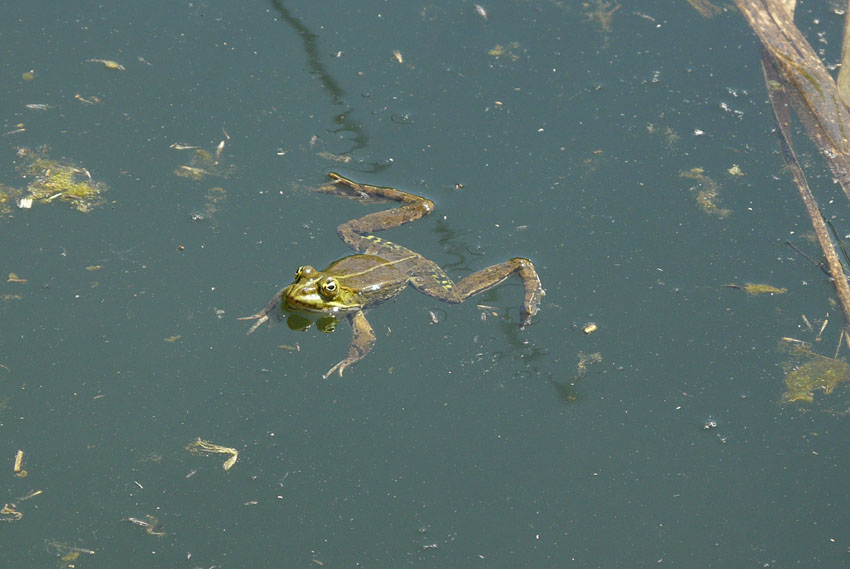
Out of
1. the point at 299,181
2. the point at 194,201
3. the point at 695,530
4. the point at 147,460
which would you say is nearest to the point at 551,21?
the point at 299,181

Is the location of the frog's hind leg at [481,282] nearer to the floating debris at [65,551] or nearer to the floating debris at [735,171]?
the floating debris at [735,171]

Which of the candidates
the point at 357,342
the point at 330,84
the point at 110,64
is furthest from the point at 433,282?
the point at 110,64

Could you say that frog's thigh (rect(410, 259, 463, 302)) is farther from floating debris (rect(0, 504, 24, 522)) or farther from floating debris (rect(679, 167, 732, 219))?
floating debris (rect(0, 504, 24, 522))

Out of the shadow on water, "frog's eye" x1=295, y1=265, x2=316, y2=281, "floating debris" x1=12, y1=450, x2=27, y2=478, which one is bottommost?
"floating debris" x1=12, y1=450, x2=27, y2=478

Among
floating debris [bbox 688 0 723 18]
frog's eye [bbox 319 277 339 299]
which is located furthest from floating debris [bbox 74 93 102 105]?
floating debris [bbox 688 0 723 18]

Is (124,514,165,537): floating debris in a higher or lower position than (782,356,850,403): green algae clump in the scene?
lower

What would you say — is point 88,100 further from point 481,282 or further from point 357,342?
point 481,282
